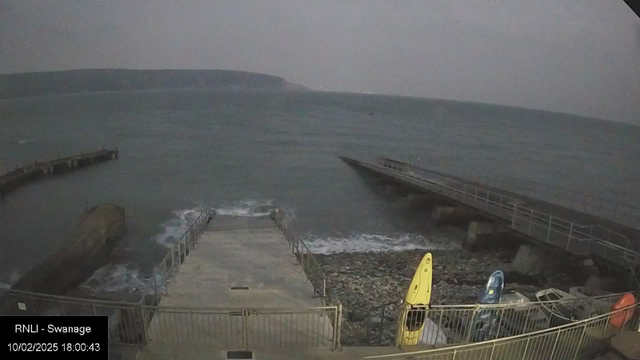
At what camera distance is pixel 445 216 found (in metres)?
18.8

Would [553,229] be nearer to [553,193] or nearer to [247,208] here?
[553,193]

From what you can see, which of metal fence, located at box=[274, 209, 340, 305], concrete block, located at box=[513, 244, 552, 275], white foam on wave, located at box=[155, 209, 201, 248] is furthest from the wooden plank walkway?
white foam on wave, located at box=[155, 209, 201, 248]

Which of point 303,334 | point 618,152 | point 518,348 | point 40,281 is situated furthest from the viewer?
point 618,152

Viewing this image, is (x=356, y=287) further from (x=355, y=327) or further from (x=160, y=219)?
(x=160, y=219)

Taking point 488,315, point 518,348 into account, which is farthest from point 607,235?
point 518,348

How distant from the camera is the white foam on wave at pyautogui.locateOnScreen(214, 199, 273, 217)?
21.3 metres

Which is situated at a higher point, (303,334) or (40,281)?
(303,334)

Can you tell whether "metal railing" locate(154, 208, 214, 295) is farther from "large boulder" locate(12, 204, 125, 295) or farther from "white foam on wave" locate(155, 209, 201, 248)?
"white foam on wave" locate(155, 209, 201, 248)

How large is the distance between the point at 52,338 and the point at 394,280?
10469mm

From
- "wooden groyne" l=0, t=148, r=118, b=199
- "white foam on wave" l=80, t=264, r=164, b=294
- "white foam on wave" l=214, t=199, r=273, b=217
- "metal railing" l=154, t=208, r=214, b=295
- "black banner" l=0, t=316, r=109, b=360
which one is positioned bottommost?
"white foam on wave" l=80, t=264, r=164, b=294

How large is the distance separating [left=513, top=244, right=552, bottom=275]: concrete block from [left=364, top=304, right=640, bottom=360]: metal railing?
7.85m

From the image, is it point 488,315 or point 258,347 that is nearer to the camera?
point 258,347

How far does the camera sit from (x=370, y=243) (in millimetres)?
16969

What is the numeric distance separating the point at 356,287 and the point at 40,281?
352 inches
